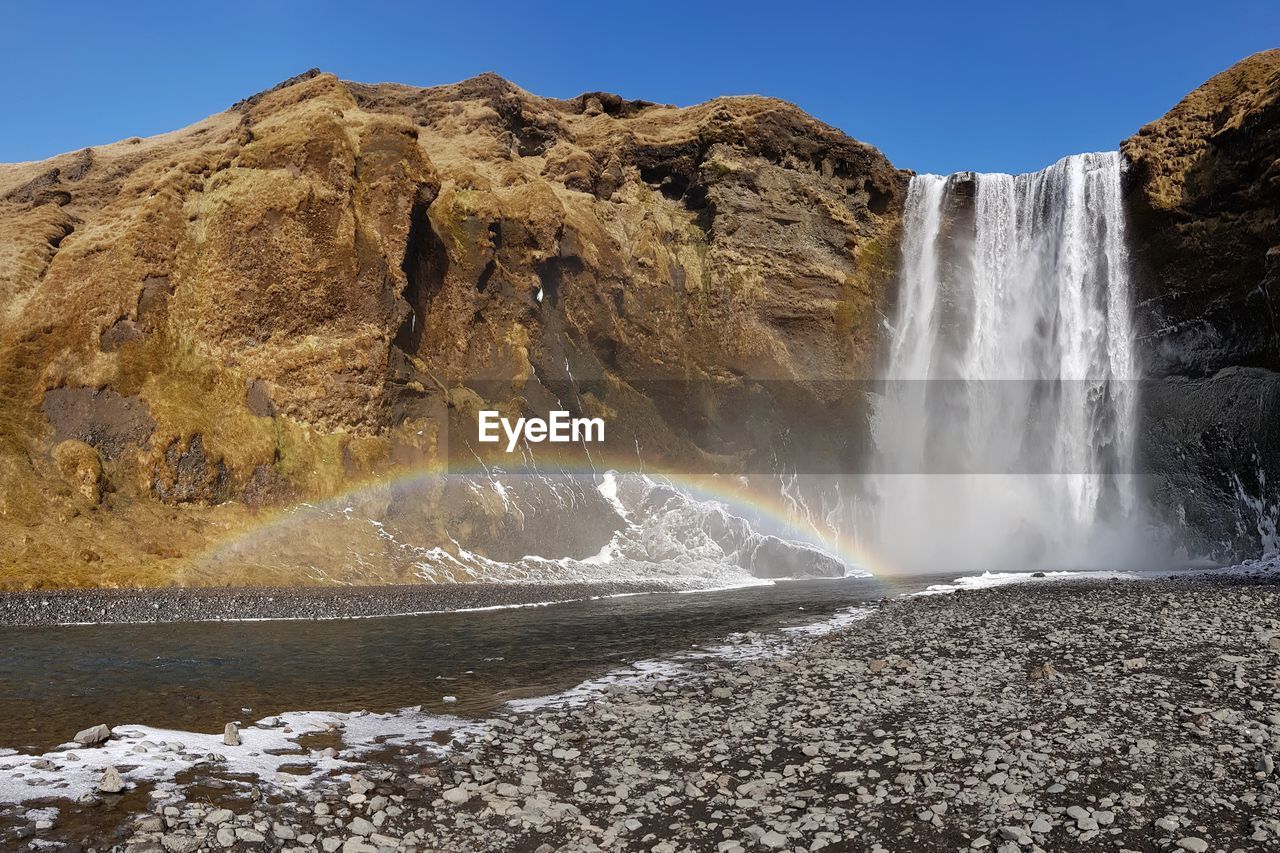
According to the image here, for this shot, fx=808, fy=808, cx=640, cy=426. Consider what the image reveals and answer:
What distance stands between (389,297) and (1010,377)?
37.2 m

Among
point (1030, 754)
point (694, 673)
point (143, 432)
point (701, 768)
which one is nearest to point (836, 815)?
point (701, 768)

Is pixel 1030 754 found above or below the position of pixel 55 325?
below

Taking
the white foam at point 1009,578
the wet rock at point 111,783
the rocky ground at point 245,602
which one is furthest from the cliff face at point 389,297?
the wet rock at point 111,783

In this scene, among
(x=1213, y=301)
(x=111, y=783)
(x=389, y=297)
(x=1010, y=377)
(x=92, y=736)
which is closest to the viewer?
(x=111, y=783)

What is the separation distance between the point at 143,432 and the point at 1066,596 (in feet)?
117

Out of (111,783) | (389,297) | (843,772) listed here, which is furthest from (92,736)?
(389,297)

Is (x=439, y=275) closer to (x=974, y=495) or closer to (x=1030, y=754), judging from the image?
(x=974, y=495)

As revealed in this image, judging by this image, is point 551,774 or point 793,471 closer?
point 551,774

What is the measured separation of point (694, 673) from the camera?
16562 mm

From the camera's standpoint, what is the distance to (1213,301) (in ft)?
145

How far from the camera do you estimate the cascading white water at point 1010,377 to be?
156ft

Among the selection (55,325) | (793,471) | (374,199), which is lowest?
(793,471)

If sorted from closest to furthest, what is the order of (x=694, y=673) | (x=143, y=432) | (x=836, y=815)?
(x=836, y=815) < (x=694, y=673) < (x=143, y=432)

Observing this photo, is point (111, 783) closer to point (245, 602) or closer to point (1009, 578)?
point (245, 602)
